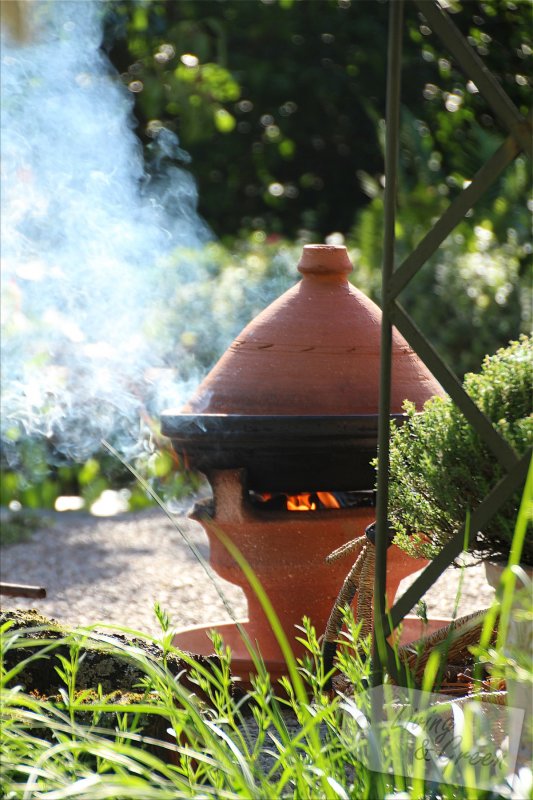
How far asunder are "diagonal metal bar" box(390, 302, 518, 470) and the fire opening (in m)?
1.15

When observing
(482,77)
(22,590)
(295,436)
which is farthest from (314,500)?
(482,77)

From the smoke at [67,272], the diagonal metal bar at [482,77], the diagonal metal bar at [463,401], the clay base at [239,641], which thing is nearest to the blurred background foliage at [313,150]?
the smoke at [67,272]

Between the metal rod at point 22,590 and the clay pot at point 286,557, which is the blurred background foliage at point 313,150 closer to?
the clay pot at point 286,557

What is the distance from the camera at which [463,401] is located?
2098 mm

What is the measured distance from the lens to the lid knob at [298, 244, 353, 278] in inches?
133

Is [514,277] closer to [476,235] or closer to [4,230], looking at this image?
[476,235]

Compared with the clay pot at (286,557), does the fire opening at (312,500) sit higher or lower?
higher

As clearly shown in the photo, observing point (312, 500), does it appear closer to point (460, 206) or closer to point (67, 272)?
point (460, 206)

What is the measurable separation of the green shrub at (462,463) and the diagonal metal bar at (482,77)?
52cm

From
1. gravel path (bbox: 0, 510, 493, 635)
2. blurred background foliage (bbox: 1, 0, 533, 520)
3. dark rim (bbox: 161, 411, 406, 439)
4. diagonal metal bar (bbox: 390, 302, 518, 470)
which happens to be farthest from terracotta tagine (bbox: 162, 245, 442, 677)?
blurred background foliage (bbox: 1, 0, 533, 520)

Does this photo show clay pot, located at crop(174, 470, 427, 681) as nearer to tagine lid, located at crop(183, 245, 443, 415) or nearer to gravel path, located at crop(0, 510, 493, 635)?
tagine lid, located at crop(183, 245, 443, 415)

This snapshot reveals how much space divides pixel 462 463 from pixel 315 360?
3.20 ft

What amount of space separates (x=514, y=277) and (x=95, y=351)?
3.29 m

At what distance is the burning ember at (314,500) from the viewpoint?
326cm
